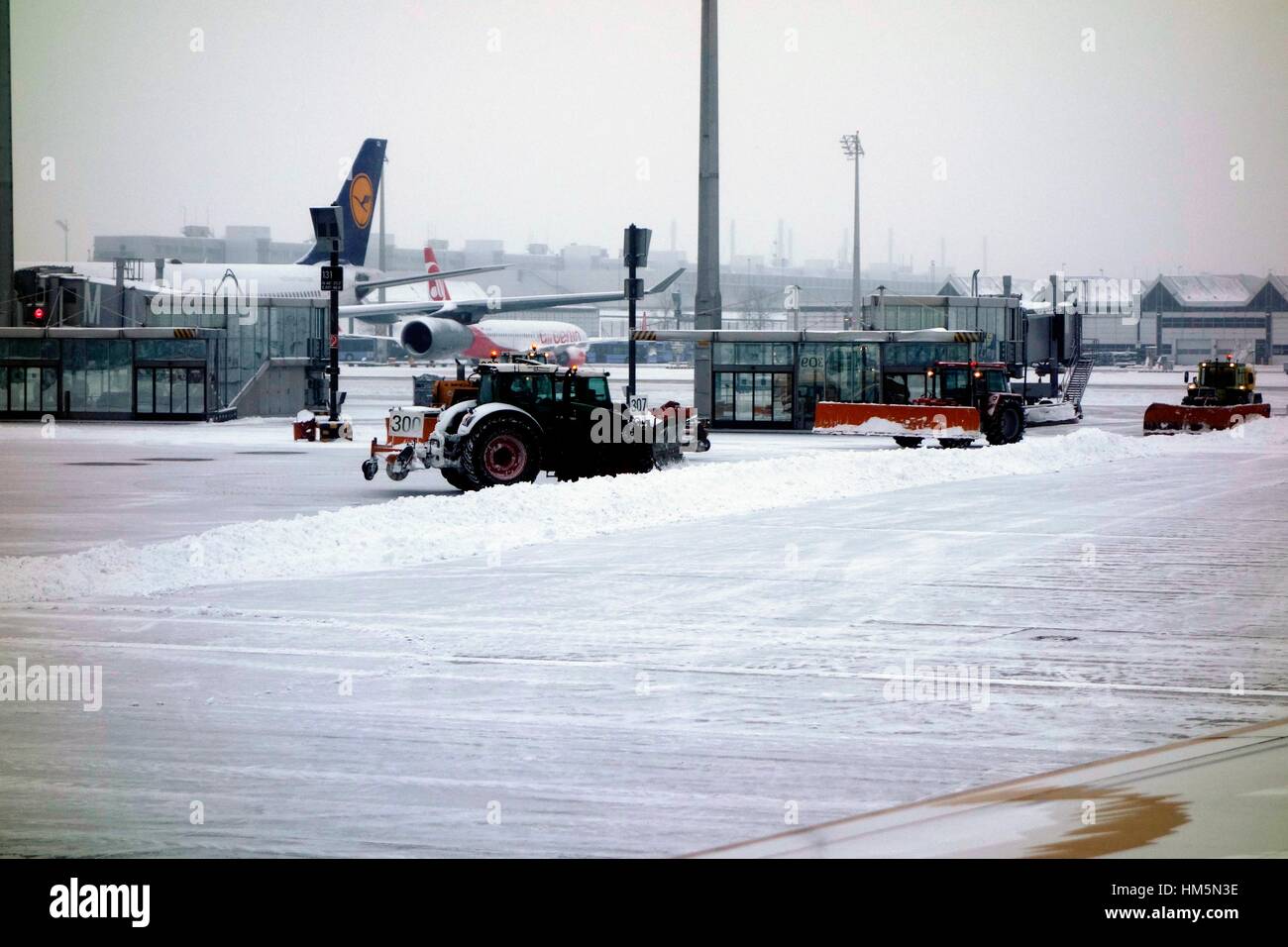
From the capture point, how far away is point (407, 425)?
86.1 feet

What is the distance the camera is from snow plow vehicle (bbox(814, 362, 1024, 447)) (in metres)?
39.0

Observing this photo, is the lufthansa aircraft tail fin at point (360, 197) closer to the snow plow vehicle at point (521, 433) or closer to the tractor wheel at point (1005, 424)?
the tractor wheel at point (1005, 424)

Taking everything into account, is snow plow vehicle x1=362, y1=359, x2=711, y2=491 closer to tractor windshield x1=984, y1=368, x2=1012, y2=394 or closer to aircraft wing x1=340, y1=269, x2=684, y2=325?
tractor windshield x1=984, y1=368, x2=1012, y2=394

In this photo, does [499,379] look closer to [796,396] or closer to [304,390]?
[796,396]

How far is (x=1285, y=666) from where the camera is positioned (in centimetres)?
1096

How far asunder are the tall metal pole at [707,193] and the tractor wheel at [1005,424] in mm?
11861

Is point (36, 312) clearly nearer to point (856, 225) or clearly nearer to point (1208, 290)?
point (856, 225)

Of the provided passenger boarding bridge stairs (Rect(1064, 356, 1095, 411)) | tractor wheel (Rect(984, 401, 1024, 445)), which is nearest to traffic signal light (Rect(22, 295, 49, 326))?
tractor wheel (Rect(984, 401, 1024, 445))

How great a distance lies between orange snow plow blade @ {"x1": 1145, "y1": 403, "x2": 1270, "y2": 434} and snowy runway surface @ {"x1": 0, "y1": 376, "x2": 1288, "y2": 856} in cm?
2176

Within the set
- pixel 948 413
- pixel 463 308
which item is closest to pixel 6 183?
pixel 463 308

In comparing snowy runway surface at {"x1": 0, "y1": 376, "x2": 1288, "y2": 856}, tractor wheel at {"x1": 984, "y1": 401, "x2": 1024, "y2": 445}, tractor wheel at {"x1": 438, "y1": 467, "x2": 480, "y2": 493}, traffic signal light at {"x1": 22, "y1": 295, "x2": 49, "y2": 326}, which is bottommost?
snowy runway surface at {"x1": 0, "y1": 376, "x2": 1288, "y2": 856}

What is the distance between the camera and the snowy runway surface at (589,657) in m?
7.26

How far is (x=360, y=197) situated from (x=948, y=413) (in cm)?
4280
